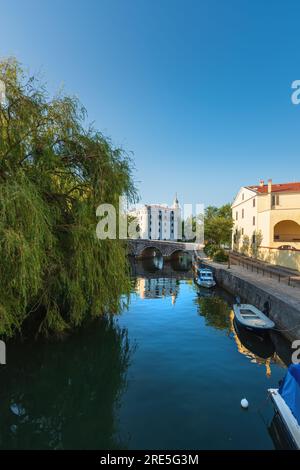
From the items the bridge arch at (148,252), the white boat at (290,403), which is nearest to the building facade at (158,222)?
the bridge arch at (148,252)

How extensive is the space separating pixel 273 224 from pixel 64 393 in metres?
31.3

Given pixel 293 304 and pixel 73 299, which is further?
pixel 293 304

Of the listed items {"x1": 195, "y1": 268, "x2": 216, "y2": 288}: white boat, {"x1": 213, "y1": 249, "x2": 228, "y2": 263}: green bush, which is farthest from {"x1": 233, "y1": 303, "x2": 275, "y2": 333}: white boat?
{"x1": 213, "y1": 249, "x2": 228, "y2": 263}: green bush

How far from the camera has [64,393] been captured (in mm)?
9078

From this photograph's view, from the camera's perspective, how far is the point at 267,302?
55.8ft

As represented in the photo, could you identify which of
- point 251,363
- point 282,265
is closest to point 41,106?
point 251,363

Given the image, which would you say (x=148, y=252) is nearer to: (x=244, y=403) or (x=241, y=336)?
(x=241, y=336)

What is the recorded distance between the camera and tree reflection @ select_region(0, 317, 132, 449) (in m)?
7.00

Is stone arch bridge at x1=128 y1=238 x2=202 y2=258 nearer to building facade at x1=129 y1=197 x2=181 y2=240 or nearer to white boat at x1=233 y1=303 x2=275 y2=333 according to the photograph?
building facade at x1=129 y1=197 x2=181 y2=240

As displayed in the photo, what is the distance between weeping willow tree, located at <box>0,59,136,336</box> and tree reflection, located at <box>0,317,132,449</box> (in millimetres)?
1818

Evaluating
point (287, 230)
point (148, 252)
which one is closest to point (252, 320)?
point (287, 230)
